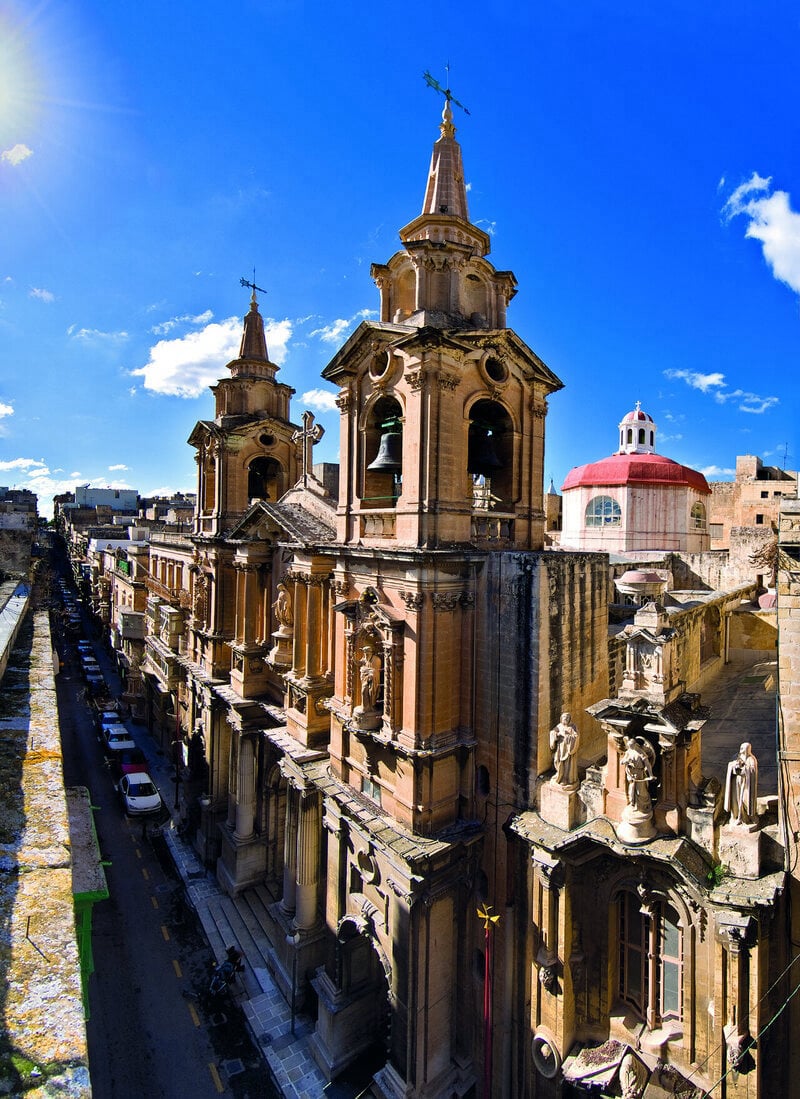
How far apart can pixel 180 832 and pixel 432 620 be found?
2259 cm

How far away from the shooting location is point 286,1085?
1675 centimetres

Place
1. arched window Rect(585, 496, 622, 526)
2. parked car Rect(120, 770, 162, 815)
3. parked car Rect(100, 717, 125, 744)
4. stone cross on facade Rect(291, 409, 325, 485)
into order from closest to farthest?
stone cross on facade Rect(291, 409, 325, 485) → parked car Rect(120, 770, 162, 815) → parked car Rect(100, 717, 125, 744) → arched window Rect(585, 496, 622, 526)

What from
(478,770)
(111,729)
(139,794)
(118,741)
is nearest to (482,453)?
(478,770)

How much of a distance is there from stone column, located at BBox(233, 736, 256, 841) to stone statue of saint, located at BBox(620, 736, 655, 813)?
17.5m

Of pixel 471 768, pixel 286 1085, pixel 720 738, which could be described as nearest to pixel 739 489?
pixel 720 738

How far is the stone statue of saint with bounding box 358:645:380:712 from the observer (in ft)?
53.2

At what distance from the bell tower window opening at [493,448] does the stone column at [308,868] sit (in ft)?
38.2

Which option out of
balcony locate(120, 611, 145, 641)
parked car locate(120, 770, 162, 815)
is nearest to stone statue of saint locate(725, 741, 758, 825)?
parked car locate(120, 770, 162, 815)

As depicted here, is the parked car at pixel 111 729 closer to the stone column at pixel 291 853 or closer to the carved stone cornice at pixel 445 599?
the stone column at pixel 291 853

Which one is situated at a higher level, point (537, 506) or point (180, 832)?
point (537, 506)

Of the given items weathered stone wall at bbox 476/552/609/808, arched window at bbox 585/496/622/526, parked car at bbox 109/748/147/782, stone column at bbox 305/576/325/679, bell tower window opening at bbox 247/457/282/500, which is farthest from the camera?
arched window at bbox 585/496/622/526

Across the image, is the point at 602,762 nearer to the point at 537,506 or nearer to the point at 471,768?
the point at 471,768

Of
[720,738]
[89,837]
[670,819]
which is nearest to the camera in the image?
[89,837]

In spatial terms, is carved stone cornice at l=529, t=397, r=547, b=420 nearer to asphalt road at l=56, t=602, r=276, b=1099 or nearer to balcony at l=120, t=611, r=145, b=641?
asphalt road at l=56, t=602, r=276, b=1099
